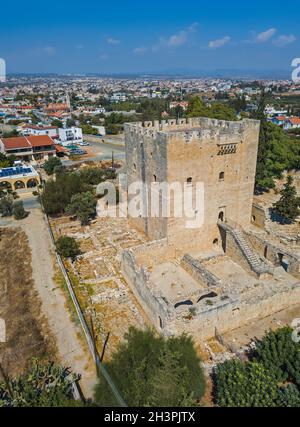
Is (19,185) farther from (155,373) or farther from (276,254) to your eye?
(155,373)

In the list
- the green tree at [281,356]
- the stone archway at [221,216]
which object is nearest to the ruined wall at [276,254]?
the stone archway at [221,216]

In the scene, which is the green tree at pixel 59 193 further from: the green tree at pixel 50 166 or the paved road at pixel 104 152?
the paved road at pixel 104 152

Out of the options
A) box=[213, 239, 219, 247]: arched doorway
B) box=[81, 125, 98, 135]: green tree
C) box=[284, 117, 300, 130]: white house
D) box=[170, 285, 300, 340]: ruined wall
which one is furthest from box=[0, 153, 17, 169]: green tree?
box=[284, 117, 300, 130]: white house

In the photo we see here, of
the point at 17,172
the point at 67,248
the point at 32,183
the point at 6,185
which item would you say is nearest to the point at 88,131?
the point at 17,172
